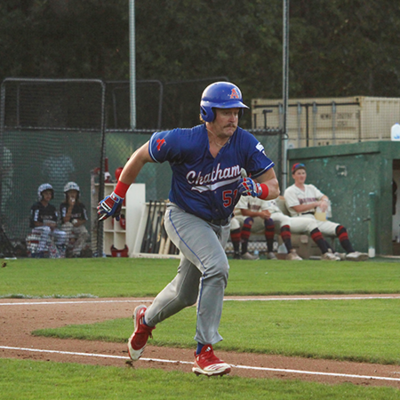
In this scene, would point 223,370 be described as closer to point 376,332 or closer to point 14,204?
point 376,332

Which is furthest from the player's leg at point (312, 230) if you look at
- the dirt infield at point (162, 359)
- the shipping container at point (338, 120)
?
the dirt infield at point (162, 359)

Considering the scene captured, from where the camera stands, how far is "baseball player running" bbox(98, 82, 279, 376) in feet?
19.0

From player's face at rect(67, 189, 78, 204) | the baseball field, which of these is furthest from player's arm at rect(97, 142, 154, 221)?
player's face at rect(67, 189, 78, 204)

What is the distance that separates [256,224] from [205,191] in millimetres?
11230

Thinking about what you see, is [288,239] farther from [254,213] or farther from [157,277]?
[157,277]

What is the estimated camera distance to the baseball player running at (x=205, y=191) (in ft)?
19.0

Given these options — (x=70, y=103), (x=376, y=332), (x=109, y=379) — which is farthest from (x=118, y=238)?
(x=109, y=379)

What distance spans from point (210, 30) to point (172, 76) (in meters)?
2.15

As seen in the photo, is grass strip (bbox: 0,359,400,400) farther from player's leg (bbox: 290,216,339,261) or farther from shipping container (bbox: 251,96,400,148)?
shipping container (bbox: 251,96,400,148)

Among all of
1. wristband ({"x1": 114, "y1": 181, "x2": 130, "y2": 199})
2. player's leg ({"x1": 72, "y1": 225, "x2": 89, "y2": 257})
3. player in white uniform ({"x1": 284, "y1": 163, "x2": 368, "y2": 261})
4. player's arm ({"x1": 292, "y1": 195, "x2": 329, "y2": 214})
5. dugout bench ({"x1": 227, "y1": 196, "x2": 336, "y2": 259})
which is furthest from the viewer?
dugout bench ({"x1": 227, "y1": 196, "x2": 336, "y2": 259})

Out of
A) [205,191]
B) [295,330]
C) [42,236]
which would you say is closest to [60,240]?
[42,236]

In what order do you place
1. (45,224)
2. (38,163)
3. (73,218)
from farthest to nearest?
(38,163) < (73,218) < (45,224)

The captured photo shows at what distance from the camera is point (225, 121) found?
19.4 ft

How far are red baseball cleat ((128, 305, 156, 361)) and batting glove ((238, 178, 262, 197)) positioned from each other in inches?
48.7
